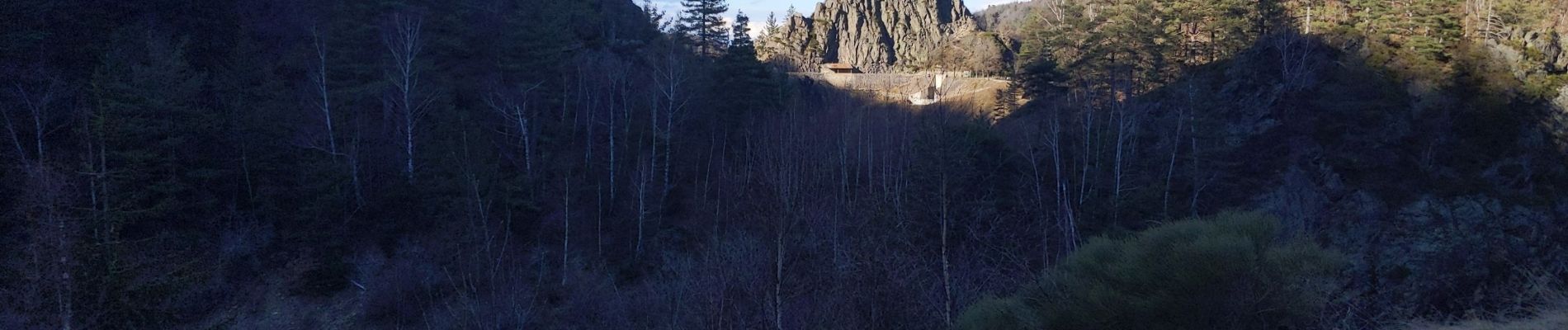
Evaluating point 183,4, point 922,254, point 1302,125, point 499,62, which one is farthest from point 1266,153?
point 183,4

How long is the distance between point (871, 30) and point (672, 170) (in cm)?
3395

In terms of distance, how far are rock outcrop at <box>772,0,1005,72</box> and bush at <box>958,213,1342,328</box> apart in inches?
1766

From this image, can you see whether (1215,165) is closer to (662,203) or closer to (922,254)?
(922,254)

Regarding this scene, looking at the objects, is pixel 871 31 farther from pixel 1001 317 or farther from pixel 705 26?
pixel 1001 317

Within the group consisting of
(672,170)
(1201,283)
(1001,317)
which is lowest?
(672,170)

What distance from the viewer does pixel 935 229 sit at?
18766 millimetres

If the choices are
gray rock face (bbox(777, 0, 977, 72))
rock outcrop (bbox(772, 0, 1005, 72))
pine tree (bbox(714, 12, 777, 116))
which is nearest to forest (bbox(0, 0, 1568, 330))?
pine tree (bbox(714, 12, 777, 116))

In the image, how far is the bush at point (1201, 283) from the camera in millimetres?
8469

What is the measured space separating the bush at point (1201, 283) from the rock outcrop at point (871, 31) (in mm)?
44858

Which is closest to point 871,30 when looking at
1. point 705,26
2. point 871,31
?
point 871,31

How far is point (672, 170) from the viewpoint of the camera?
85.1 ft

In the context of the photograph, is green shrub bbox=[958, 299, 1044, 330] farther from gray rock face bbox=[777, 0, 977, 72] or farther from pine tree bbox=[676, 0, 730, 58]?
gray rock face bbox=[777, 0, 977, 72]

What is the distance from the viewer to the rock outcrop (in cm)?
5559

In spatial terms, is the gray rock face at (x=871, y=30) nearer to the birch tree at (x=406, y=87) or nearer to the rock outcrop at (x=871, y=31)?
the rock outcrop at (x=871, y=31)
